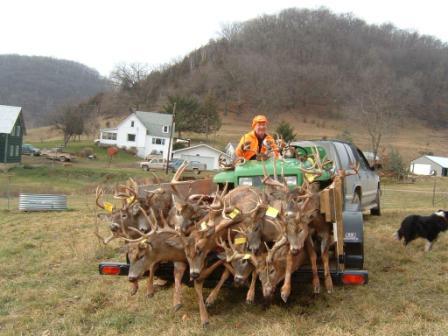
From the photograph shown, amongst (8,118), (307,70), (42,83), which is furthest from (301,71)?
(8,118)

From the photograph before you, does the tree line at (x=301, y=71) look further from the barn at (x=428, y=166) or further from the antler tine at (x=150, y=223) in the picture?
the antler tine at (x=150, y=223)

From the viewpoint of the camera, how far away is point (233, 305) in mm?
6398

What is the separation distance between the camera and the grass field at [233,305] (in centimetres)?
567

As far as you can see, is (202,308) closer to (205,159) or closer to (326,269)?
(326,269)

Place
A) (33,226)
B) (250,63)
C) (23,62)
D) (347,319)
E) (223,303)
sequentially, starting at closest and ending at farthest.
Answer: (347,319), (223,303), (33,226), (250,63), (23,62)

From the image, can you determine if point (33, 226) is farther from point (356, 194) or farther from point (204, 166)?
point (204, 166)

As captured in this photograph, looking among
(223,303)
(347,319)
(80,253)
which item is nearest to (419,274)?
(347,319)

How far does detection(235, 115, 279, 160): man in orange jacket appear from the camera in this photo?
9.06 m

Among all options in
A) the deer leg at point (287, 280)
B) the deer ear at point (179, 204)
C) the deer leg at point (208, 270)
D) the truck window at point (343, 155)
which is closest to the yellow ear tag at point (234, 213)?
the deer leg at point (208, 270)

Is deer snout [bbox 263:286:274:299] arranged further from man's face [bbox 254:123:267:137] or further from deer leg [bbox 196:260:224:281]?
man's face [bbox 254:123:267:137]

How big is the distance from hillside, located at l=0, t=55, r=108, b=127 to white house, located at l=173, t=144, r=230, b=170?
53.8 m

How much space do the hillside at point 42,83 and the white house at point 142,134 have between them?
39892mm

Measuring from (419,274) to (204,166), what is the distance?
4845 centimetres

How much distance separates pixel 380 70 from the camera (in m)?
112
